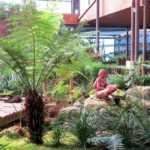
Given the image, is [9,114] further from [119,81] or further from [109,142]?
[119,81]

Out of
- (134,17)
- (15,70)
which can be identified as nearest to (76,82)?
(134,17)

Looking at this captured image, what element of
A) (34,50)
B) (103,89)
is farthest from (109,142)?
(103,89)

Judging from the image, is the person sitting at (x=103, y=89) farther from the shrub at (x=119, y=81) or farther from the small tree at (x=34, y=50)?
the small tree at (x=34, y=50)

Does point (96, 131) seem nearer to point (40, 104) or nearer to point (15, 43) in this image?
point (40, 104)

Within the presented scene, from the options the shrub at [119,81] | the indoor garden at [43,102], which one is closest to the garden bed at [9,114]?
the indoor garden at [43,102]

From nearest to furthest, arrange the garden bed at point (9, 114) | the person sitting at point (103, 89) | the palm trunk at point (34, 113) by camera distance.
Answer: the palm trunk at point (34, 113), the garden bed at point (9, 114), the person sitting at point (103, 89)

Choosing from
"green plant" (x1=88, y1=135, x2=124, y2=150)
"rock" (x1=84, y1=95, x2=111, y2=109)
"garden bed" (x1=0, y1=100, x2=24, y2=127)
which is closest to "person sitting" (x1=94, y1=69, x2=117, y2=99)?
"rock" (x1=84, y1=95, x2=111, y2=109)

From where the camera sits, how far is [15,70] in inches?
255

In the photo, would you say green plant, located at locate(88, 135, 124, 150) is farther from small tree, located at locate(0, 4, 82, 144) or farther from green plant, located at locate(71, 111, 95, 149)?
small tree, located at locate(0, 4, 82, 144)

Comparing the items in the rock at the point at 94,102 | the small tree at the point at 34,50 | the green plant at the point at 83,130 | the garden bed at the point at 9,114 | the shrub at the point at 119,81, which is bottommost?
the garden bed at the point at 9,114

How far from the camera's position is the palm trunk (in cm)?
636

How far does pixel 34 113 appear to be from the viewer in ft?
21.0

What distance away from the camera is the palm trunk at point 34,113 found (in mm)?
6355

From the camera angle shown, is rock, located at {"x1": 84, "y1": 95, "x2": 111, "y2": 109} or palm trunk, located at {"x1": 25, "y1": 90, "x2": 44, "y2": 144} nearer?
palm trunk, located at {"x1": 25, "y1": 90, "x2": 44, "y2": 144}
